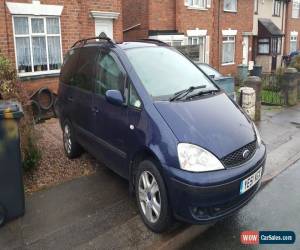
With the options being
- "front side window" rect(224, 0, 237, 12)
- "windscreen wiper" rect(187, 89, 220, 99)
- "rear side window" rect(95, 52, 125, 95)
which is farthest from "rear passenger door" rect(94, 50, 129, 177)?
"front side window" rect(224, 0, 237, 12)

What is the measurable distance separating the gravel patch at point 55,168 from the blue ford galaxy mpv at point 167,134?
0.64 meters

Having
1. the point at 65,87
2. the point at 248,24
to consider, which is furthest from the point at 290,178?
the point at 248,24

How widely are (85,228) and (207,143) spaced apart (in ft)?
5.41

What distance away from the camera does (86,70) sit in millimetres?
5195

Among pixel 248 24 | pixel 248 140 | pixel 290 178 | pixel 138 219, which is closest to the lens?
pixel 248 140

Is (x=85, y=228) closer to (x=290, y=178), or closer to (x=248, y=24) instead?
(x=290, y=178)

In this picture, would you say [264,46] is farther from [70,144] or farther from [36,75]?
[70,144]

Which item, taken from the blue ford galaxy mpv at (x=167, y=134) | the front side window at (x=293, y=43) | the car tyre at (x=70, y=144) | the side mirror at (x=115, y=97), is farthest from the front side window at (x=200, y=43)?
the front side window at (x=293, y=43)

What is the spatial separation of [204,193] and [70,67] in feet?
11.5

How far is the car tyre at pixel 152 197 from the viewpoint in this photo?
353cm

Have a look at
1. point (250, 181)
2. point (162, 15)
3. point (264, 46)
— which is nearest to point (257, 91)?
point (250, 181)

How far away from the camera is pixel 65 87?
5.90 m

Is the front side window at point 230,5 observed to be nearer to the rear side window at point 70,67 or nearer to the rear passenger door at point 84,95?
the rear side window at point 70,67

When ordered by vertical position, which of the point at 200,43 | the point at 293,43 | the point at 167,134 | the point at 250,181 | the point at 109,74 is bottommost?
the point at 250,181
